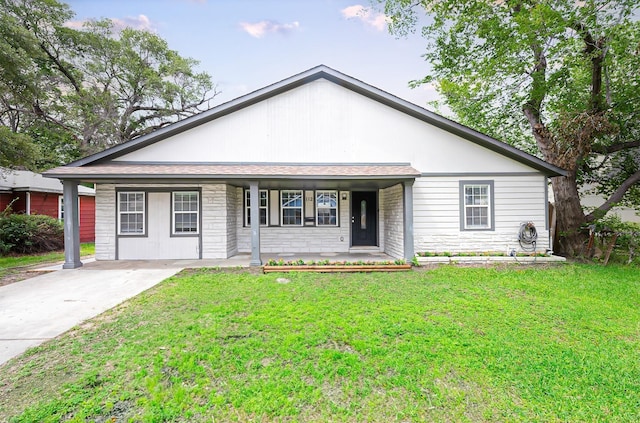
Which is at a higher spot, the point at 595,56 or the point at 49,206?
the point at 595,56

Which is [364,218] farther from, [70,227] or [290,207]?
[70,227]

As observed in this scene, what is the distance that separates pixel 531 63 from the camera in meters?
10.3

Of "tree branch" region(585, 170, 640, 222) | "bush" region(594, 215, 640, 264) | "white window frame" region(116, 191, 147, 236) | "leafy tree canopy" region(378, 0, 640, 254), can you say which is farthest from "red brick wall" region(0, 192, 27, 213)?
"tree branch" region(585, 170, 640, 222)

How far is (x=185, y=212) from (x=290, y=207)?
3.53 meters

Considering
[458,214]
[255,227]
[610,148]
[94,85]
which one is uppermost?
[94,85]

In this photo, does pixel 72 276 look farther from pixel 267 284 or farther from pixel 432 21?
pixel 432 21

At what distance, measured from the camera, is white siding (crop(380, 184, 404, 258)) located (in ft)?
31.0

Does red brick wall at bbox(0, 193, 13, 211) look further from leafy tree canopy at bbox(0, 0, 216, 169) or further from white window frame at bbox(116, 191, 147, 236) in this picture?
white window frame at bbox(116, 191, 147, 236)

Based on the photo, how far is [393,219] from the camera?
1019 centimetres

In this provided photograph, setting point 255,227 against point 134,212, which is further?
point 134,212

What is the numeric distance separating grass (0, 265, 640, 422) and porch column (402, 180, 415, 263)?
3.13 m

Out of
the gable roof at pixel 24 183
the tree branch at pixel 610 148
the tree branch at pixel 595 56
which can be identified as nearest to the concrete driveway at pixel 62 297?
the gable roof at pixel 24 183

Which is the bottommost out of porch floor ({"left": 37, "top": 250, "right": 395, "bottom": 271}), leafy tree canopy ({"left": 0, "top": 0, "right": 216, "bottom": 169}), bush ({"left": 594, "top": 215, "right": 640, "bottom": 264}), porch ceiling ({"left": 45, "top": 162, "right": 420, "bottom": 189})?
porch floor ({"left": 37, "top": 250, "right": 395, "bottom": 271})

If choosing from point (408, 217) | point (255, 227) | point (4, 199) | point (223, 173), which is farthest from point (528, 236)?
point (4, 199)
